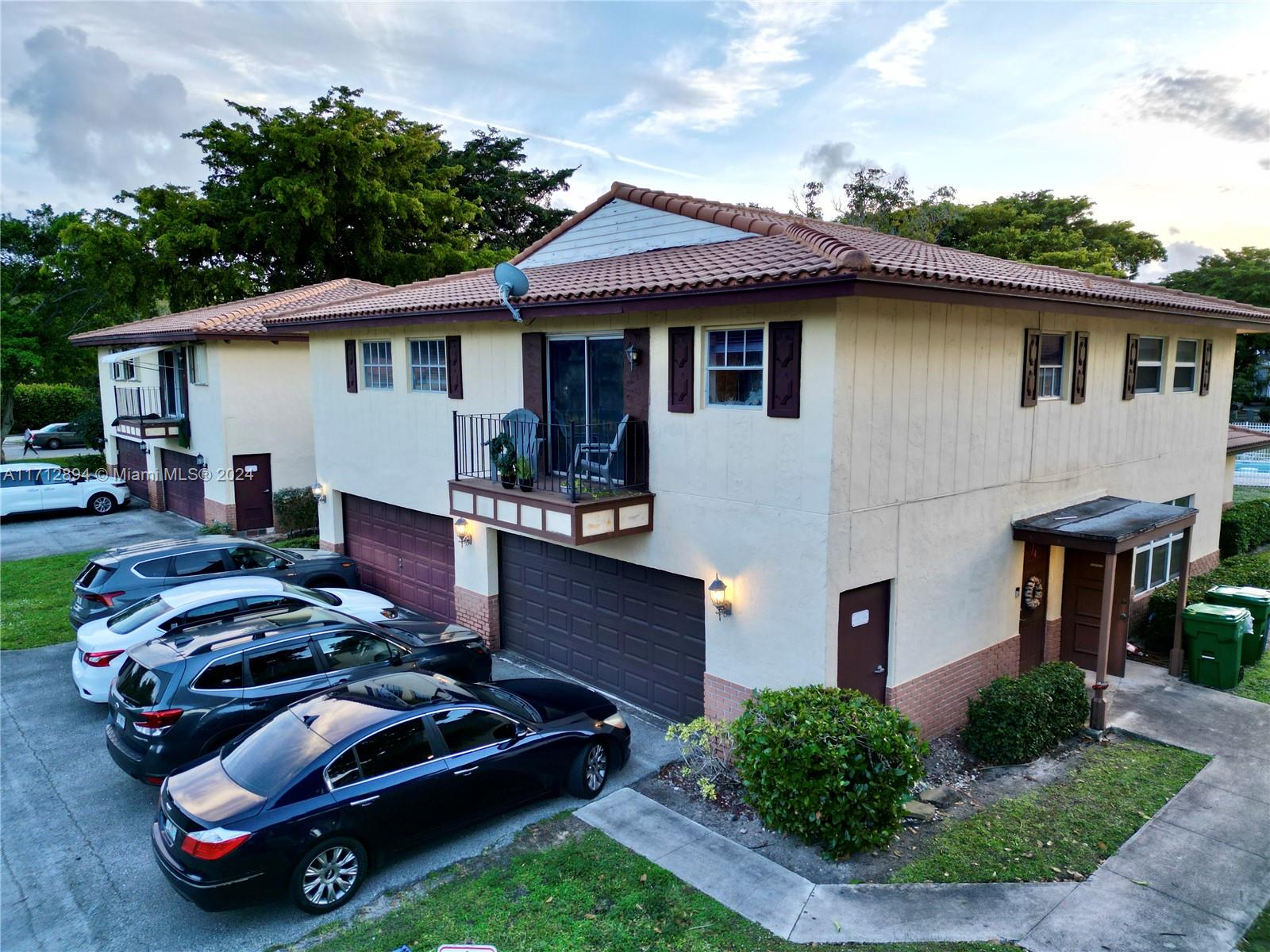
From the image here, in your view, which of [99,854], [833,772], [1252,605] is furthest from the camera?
[1252,605]

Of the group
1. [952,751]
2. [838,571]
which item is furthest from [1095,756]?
[838,571]

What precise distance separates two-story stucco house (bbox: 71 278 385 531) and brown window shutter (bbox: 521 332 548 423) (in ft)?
30.8

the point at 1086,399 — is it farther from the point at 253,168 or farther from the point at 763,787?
the point at 253,168

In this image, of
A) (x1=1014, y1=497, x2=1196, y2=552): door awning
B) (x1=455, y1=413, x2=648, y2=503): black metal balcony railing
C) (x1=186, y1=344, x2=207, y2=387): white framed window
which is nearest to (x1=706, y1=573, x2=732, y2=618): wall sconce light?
(x1=455, y1=413, x2=648, y2=503): black metal balcony railing

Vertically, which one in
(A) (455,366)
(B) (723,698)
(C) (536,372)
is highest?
(A) (455,366)

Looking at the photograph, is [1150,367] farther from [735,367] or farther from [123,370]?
[123,370]

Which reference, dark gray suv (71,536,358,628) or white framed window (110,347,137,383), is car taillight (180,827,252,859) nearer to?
dark gray suv (71,536,358,628)

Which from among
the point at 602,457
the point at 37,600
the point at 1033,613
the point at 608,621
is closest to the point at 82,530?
the point at 37,600

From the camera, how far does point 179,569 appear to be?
40.5 feet

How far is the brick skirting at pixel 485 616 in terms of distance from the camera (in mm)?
12422

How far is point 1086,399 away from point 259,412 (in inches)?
693

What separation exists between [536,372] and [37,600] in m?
10.7

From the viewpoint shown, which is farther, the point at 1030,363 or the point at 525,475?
the point at 1030,363

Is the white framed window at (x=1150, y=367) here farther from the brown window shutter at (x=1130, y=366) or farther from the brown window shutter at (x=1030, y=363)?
the brown window shutter at (x=1030, y=363)
